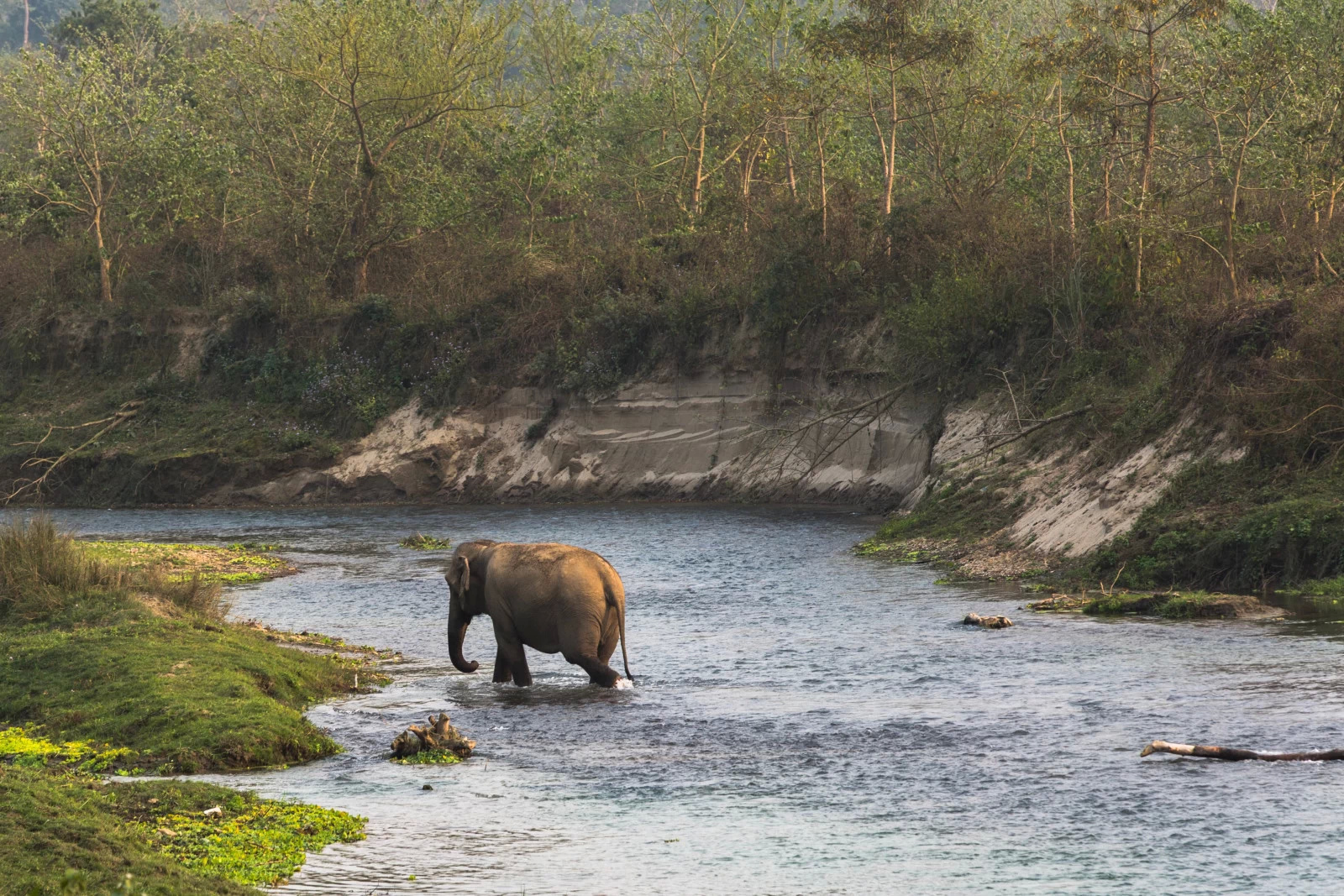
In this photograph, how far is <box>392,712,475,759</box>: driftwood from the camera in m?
14.1

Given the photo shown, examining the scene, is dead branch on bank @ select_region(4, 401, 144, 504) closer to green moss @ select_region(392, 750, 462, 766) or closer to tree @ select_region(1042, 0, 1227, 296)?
tree @ select_region(1042, 0, 1227, 296)

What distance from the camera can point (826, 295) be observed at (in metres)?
44.6

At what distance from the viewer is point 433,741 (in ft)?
46.3

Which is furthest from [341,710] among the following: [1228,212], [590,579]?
[1228,212]

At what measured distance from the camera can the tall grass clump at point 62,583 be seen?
762 inches

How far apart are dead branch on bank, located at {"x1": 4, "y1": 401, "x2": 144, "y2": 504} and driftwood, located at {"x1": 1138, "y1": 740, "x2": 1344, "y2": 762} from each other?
41.7 metres

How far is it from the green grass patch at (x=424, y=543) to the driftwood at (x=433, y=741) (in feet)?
68.6

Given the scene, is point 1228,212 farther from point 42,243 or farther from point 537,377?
point 42,243

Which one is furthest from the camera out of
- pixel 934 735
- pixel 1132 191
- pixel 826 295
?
pixel 826 295

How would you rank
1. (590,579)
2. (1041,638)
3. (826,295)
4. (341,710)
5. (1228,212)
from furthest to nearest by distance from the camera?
(826,295), (1228,212), (1041,638), (590,579), (341,710)

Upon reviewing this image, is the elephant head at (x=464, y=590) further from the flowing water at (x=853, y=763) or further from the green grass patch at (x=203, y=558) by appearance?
the green grass patch at (x=203, y=558)

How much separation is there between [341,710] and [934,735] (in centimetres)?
605

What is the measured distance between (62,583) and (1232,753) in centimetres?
1384

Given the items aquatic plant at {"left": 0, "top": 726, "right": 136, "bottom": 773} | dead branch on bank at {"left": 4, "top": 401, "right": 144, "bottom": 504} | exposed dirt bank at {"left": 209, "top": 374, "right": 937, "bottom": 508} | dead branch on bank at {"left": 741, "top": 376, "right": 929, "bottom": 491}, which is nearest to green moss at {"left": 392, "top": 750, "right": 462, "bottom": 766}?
aquatic plant at {"left": 0, "top": 726, "right": 136, "bottom": 773}
